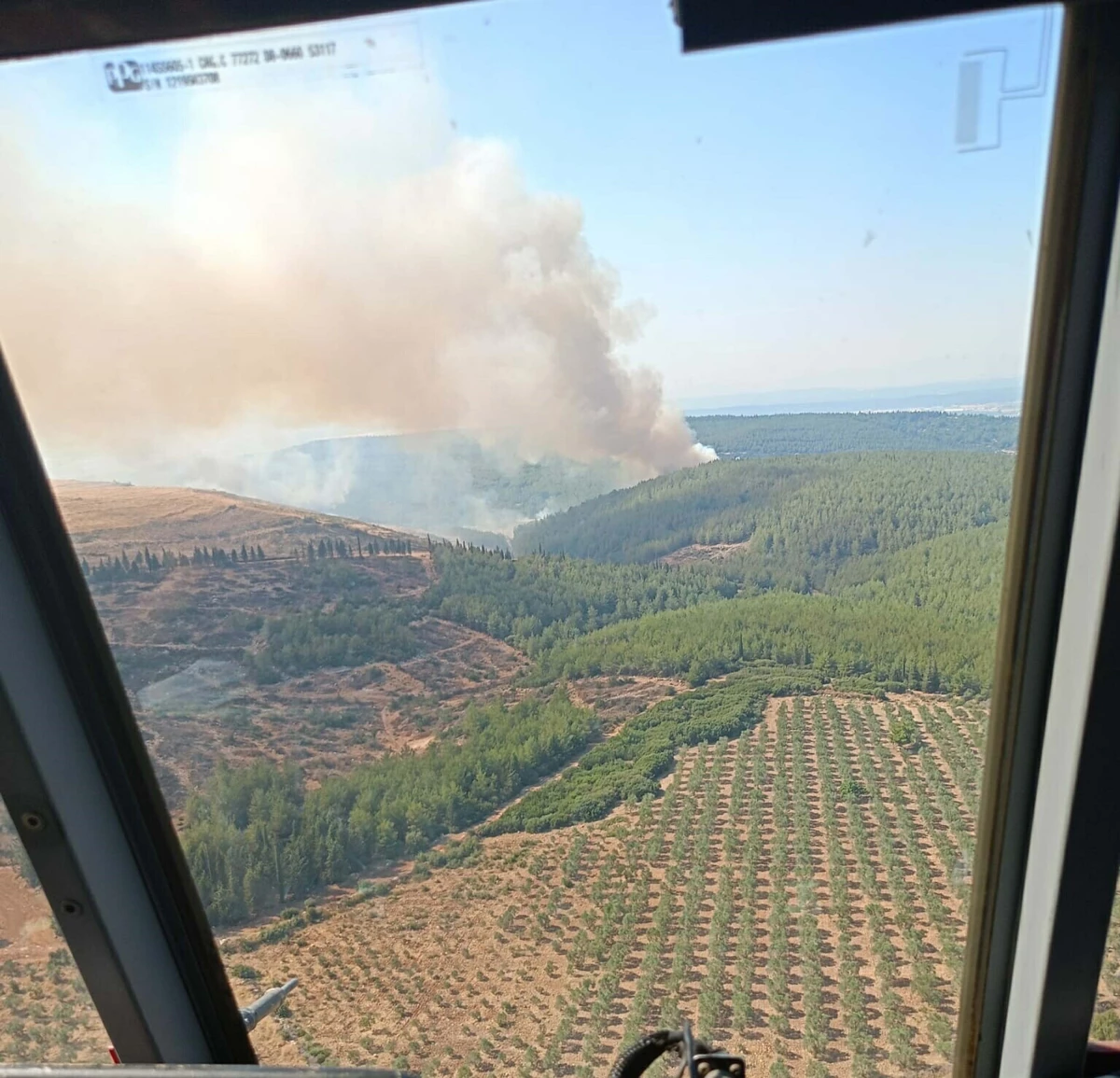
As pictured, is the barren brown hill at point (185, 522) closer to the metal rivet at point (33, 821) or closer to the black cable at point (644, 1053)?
the metal rivet at point (33, 821)

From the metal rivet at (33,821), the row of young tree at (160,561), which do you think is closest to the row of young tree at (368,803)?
the metal rivet at (33,821)

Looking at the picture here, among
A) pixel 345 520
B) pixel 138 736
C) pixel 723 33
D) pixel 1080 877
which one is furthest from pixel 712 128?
pixel 138 736

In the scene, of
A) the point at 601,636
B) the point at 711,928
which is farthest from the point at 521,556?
the point at 711,928

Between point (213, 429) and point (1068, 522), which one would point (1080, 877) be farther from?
point (213, 429)

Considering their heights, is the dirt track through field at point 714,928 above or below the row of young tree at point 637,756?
below

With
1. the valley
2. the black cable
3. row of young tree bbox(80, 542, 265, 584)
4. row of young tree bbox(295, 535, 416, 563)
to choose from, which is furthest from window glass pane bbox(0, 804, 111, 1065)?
the black cable

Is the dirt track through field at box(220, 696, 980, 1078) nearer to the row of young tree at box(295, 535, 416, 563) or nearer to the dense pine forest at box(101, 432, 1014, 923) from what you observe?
the dense pine forest at box(101, 432, 1014, 923)
